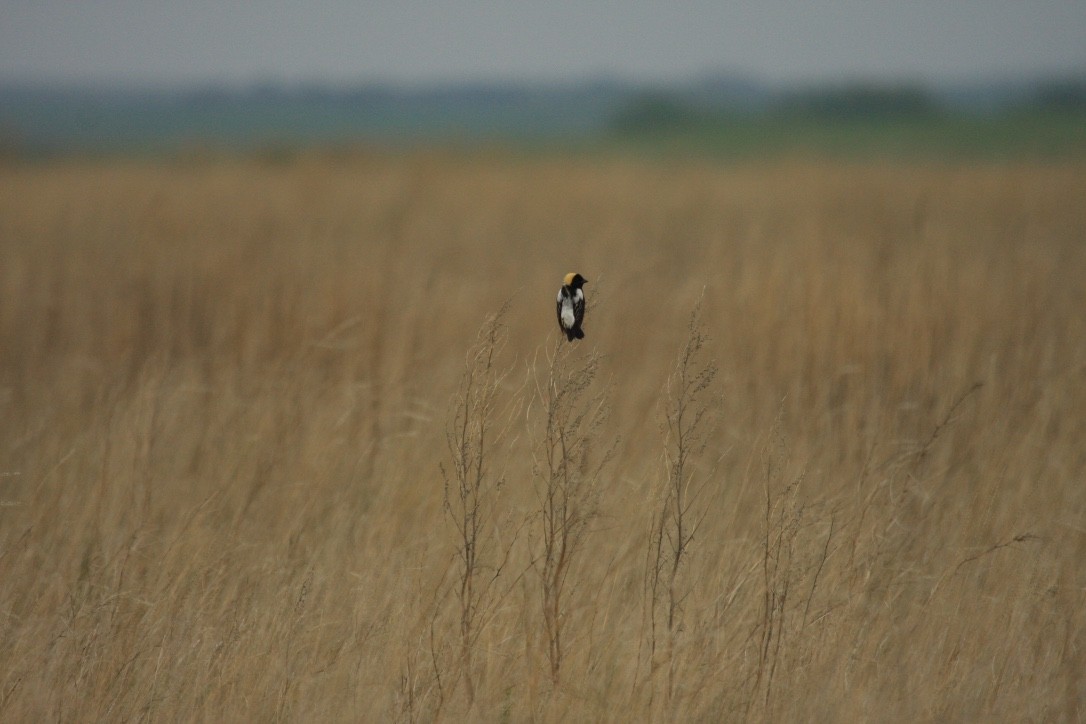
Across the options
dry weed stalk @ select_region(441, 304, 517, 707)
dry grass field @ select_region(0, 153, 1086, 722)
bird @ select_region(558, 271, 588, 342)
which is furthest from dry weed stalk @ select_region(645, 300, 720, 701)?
dry weed stalk @ select_region(441, 304, 517, 707)

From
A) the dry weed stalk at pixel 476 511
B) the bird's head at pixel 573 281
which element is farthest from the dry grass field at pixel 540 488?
the bird's head at pixel 573 281

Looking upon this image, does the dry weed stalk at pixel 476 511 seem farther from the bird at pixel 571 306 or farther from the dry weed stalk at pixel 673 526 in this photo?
the dry weed stalk at pixel 673 526

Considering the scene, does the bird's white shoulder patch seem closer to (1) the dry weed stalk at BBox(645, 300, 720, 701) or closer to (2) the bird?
(2) the bird

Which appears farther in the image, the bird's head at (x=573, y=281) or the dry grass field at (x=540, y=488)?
the dry grass field at (x=540, y=488)

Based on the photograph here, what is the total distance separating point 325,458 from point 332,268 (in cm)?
260

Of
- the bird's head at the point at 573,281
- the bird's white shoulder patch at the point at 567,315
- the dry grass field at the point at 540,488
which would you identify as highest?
the bird's head at the point at 573,281

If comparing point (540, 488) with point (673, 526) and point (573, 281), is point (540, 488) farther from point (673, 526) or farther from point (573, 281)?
point (573, 281)

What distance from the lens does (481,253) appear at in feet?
30.7

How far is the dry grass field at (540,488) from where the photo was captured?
7.91 feet

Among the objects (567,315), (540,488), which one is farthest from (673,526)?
(567,315)

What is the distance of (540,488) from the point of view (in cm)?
396

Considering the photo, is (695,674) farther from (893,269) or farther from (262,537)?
(893,269)

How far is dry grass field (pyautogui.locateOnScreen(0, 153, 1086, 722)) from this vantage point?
241 centimetres

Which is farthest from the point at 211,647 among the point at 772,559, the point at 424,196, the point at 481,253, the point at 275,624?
the point at 424,196
